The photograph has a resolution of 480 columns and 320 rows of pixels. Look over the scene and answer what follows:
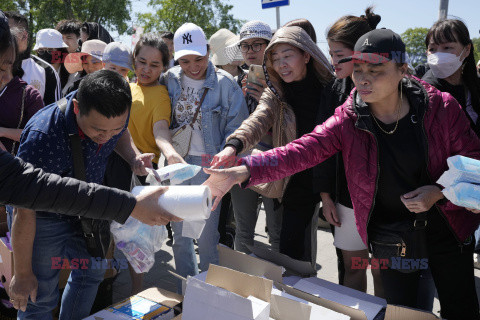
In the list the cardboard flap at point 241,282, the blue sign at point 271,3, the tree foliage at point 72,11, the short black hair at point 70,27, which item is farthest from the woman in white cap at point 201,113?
the tree foliage at point 72,11

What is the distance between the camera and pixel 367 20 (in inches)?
106

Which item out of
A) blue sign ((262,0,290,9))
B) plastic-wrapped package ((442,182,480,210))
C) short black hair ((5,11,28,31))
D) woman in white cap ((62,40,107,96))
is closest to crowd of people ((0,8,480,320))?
plastic-wrapped package ((442,182,480,210))

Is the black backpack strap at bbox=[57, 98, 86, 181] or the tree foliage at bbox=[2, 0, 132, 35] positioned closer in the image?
the black backpack strap at bbox=[57, 98, 86, 181]

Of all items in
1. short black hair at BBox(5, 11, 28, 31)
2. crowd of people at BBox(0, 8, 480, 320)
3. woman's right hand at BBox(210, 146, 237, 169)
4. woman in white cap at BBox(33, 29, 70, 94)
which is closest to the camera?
crowd of people at BBox(0, 8, 480, 320)

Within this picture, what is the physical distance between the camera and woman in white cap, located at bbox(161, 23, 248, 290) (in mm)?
2873

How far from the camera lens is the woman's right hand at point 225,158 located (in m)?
2.14

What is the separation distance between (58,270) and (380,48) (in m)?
1.81

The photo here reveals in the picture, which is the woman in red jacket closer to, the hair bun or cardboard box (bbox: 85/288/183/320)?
cardboard box (bbox: 85/288/183/320)

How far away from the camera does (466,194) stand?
1.62 metres

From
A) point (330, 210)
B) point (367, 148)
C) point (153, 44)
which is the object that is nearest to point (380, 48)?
point (367, 148)

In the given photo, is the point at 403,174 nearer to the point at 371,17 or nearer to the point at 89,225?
the point at 371,17

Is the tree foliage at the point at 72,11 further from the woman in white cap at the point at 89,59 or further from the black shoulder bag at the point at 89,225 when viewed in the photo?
the black shoulder bag at the point at 89,225

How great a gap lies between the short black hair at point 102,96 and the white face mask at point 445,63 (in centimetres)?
202

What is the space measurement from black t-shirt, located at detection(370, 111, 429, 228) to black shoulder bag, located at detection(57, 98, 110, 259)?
4.32 ft
